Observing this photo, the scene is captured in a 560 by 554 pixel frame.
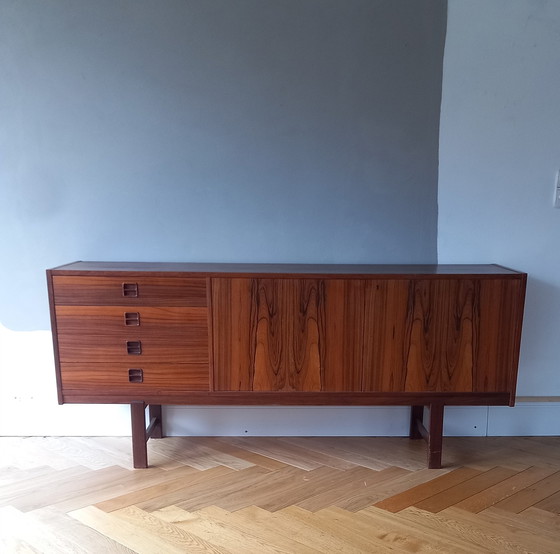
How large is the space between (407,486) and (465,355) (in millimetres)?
527

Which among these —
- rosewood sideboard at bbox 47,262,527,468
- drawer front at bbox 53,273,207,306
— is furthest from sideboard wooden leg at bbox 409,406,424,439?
drawer front at bbox 53,273,207,306

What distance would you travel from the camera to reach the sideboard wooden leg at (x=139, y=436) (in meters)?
1.89

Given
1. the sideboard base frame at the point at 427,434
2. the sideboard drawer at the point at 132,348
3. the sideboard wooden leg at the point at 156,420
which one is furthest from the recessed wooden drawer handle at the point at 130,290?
the sideboard wooden leg at the point at 156,420

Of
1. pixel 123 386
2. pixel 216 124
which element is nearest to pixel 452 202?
pixel 216 124

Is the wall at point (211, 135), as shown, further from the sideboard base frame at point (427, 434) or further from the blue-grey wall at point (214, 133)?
the sideboard base frame at point (427, 434)

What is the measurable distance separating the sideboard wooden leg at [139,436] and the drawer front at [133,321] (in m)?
0.31

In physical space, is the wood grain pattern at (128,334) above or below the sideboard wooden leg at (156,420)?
above

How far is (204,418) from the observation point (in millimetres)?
2205

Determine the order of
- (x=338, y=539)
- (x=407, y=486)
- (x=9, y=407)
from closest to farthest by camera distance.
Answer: (x=338, y=539) < (x=407, y=486) < (x=9, y=407)

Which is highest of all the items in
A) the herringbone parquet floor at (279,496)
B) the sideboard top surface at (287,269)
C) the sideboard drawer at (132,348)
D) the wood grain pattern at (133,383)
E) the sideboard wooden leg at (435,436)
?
the sideboard top surface at (287,269)

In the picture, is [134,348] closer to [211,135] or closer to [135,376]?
[135,376]

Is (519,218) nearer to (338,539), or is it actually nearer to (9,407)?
(338,539)

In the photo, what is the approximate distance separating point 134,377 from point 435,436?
1186 mm

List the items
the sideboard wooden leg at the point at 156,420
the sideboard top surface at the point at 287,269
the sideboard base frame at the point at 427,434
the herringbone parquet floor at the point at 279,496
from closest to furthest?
the herringbone parquet floor at the point at 279,496 → the sideboard top surface at the point at 287,269 → the sideboard base frame at the point at 427,434 → the sideboard wooden leg at the point at 156,420
